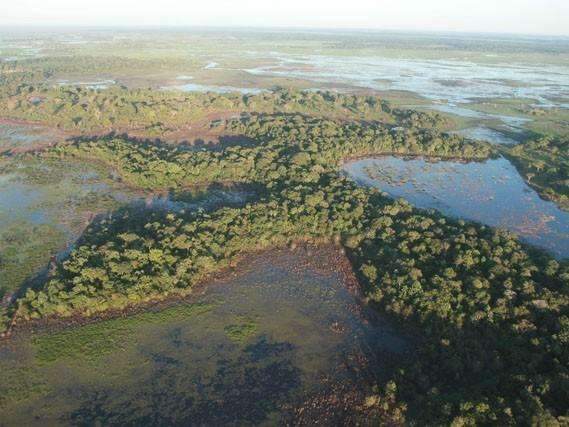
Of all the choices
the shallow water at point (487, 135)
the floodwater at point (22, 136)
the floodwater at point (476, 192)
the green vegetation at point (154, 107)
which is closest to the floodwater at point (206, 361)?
the floodwater at point (476, 192)

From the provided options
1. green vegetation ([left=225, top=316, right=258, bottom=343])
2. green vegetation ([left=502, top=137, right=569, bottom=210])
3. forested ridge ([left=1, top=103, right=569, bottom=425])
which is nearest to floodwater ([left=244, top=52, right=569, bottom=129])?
green vegetation ([left=502, top=137, right=569, bottom=210])

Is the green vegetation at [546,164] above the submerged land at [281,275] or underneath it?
above

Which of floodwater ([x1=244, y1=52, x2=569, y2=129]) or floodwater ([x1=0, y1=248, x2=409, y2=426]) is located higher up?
floodwater ([x1=244, y1=52, x2=569, y2=129])

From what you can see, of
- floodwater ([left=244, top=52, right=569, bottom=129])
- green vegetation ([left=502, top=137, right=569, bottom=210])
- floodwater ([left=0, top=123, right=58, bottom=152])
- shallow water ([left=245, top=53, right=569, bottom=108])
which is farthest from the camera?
shallow water ([left=245, top=53, right=569, bottom=108])

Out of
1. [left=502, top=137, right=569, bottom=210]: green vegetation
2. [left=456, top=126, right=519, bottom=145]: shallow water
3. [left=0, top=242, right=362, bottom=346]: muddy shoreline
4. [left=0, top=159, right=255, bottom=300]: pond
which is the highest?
[left=456, top=126, right=519, bottom=145]: shallow water

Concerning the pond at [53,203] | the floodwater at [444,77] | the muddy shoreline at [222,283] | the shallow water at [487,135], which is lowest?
the muddy shoreline at [222,283]

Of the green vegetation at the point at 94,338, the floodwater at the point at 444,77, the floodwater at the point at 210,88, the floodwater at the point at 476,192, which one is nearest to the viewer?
the green vegetation at the point at 94,338

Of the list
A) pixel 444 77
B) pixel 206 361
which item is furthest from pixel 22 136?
pixel 444 77

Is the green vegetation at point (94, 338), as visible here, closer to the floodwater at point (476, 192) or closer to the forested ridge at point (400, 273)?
the forested ridge at point (400, 273)

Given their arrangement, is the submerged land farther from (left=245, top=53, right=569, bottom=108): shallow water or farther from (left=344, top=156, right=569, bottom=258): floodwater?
(left=245, top=53, right=569, bottom=108): shallow water
